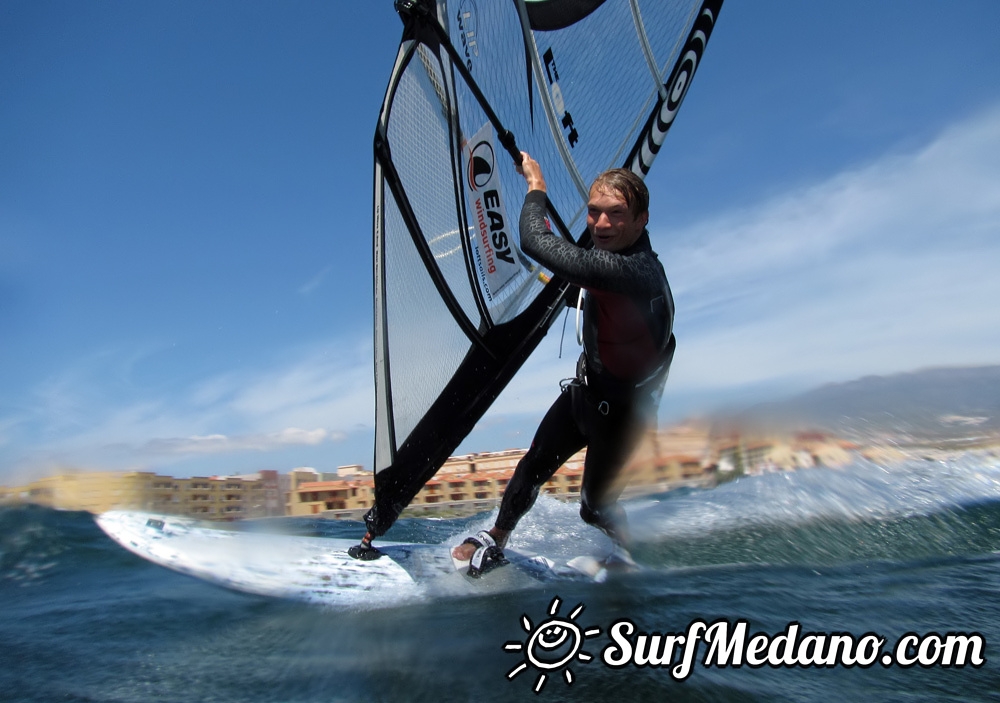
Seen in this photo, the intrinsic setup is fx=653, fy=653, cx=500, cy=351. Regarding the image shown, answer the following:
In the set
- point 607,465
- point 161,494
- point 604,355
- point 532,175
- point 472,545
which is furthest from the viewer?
point 161,494

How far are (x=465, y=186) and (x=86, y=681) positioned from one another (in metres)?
2.85

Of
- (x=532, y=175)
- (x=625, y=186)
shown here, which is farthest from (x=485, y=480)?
(x=625, y=186)

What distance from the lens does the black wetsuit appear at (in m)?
2.08

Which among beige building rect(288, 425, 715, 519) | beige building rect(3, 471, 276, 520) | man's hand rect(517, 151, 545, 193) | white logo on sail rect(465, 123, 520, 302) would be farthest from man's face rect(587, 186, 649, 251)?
beige building rect(3, 471, 276, 520)

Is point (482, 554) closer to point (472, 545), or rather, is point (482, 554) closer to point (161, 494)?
point (472, 545)

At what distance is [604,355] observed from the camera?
2805 mm

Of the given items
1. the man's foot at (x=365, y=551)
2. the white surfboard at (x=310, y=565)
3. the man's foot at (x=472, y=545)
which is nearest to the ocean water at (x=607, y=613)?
the white surfboard at (x=310, y=565)

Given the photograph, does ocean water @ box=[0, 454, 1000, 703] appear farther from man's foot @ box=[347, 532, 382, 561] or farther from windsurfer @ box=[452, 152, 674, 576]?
man's foot @ box=[347, 532, 382, 561]

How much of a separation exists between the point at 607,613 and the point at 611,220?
139 centimetres

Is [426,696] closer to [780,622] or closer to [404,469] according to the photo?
[780,622]

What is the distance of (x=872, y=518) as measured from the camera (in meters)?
3.78

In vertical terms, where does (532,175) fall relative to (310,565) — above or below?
above

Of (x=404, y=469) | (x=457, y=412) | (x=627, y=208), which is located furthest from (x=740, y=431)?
(x=627, y=208)

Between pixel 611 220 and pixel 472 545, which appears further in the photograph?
pixel 472 545
